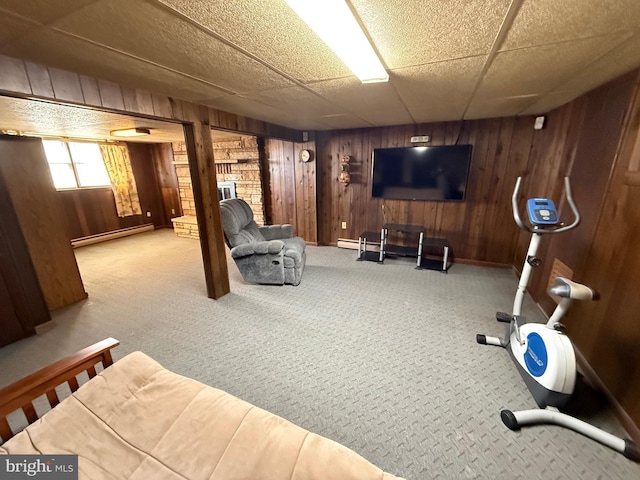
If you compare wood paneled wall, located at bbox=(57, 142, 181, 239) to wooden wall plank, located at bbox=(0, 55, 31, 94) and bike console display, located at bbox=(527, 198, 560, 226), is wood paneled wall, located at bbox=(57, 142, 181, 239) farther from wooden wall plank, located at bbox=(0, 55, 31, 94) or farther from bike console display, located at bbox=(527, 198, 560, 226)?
bike console display, located at bbox=(527, 198, 560, 226)

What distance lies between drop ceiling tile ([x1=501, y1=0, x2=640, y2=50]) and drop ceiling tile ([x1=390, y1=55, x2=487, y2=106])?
0.95 ft

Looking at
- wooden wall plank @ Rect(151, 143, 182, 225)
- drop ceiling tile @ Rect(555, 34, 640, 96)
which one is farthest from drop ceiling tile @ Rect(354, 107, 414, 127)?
wooden wall plank @ Rect(151, 143, 182, 225)

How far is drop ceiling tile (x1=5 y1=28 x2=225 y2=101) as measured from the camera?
4.33 ft

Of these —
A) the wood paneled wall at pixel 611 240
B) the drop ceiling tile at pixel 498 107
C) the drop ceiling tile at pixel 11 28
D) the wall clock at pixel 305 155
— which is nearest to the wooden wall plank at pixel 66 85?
the drop ceiling tile at pixel 11 28

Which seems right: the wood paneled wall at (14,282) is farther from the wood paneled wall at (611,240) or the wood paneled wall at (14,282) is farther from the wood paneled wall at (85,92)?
the wood paneled wall at (611,240)

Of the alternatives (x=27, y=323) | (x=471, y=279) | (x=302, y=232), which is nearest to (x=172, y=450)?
(x=27, y=323)

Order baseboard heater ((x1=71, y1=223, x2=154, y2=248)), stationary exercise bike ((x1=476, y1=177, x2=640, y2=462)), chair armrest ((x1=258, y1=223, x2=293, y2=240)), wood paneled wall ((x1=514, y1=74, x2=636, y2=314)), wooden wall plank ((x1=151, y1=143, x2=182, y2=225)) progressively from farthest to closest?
wooden wall plank ((x1=151, y1=143, x2=182, y2=225))
baseboard heater ((x1=71, y1=223, x2=154, y2=248))
chair armrest ((x1=258, y1=223, x2=293, y2=240))
wood paneled wall ((x1=514, y1=74, x2=636, y2=314))
stationary exercise bike ((x1=476, y1=177, x2=640, y2=462))

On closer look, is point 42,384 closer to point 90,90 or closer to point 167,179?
point 90,90

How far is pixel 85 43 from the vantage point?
133 cm

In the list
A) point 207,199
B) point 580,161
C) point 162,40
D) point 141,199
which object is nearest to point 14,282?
point 207,199

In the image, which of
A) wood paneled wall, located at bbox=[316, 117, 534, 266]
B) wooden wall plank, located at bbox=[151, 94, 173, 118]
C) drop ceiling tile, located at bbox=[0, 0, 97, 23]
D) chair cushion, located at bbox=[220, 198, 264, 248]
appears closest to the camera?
drop ceiling tile, located at bbox=[0, 0, 97, 23]

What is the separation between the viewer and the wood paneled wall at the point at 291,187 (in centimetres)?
480

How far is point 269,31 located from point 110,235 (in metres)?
6.39

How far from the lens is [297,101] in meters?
2.53
